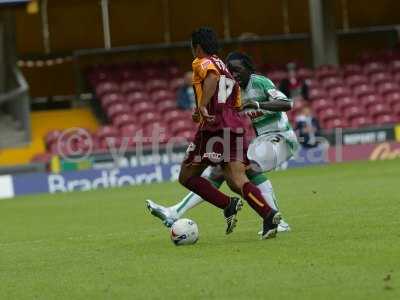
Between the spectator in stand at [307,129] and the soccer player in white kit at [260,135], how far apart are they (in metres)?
15.0

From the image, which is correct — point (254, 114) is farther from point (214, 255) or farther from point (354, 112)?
point (354, 112)

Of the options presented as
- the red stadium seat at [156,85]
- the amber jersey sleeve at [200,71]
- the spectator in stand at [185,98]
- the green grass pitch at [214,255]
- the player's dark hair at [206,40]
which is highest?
the player's dark hair at [206,40]

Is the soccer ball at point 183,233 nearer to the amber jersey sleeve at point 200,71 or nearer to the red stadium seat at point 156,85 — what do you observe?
the amber jersey sleeve at point 200,71

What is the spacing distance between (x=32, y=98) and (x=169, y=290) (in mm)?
26148

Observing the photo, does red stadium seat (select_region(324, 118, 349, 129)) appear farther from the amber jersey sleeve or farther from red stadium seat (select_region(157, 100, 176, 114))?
the amber jersey sleeve

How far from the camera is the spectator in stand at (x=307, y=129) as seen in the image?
28.0 m

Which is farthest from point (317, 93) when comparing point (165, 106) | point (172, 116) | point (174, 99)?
point (172, 116)

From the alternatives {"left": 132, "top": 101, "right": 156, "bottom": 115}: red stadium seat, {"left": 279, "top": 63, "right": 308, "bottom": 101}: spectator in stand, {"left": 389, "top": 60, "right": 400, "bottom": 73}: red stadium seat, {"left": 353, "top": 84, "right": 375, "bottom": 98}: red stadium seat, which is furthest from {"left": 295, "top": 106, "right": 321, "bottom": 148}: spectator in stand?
{"left": 389, "top": 60, "right": 400, "bottom": 73}: red stadium seat

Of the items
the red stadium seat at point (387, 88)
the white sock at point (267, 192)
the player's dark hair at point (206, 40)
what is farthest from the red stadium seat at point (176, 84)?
the player's dark hair at point (206, 40)

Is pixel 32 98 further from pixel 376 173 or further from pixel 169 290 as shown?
pixel 169 290

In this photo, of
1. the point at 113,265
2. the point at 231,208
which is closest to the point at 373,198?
the point at 231,208

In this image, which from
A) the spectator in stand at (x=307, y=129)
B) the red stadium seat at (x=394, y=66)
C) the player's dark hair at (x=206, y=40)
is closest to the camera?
the player's dark hair at (x=206, y=40)

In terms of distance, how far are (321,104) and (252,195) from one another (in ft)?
66.4

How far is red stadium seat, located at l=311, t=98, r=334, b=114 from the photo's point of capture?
31.1m
